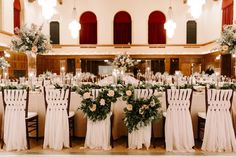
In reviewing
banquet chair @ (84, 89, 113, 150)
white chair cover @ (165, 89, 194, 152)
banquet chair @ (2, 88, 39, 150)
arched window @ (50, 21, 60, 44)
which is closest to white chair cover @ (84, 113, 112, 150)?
banquet chair @ (84, 89, 113, 150)

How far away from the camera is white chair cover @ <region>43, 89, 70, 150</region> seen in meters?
5.26

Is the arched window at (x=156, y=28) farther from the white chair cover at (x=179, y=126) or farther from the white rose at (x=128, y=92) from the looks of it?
the white rose at (x=128, y=92)

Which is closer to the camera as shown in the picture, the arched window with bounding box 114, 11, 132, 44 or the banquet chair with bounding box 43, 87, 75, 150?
the banquet chair with bounding box 43, 87, 75, 150

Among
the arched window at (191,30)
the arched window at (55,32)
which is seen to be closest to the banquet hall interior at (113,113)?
the arched window at (55,32)

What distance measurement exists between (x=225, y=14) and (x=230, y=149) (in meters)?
11.0

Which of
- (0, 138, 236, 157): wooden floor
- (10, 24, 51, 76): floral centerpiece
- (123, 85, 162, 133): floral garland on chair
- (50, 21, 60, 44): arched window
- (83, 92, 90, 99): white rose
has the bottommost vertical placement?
(0, 138, 236, 157): wooden floor

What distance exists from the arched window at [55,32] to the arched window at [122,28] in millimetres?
3430

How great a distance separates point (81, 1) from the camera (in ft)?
60.4

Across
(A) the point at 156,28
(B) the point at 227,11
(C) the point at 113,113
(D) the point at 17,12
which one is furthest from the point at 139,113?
(A) the point at 156,28

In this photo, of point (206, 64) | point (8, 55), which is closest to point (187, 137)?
point (8, 55)

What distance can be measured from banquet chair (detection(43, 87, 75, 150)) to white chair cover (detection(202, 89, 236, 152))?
240 cm

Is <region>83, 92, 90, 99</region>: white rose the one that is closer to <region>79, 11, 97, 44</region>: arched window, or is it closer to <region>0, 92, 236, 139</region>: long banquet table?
<region>0, 92, 236, 139</region>: long banquet table

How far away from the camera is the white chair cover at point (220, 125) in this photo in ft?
16.9

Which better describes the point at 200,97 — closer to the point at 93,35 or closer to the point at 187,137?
the point at 187,137
